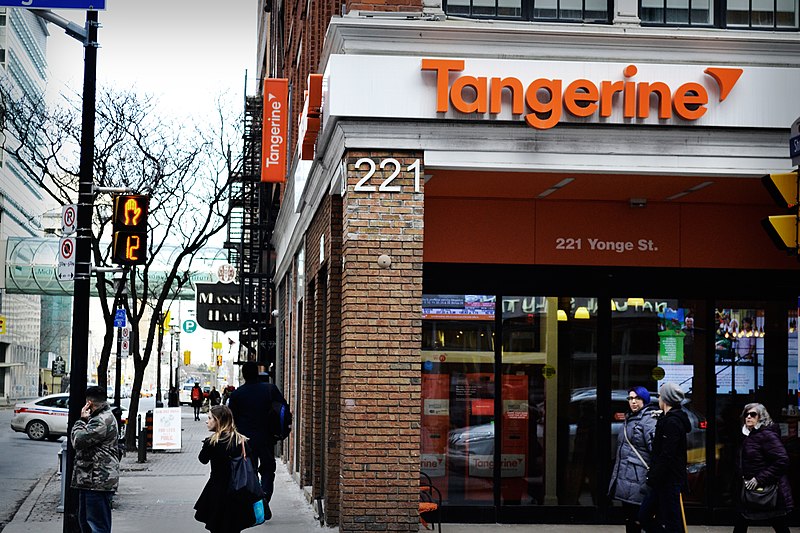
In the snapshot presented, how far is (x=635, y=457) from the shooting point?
11.2m

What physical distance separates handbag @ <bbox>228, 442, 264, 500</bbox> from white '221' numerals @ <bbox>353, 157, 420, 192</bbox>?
10.9 feet

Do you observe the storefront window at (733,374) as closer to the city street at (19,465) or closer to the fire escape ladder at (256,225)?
the city street at (19,465)

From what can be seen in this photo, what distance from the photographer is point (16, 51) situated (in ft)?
331

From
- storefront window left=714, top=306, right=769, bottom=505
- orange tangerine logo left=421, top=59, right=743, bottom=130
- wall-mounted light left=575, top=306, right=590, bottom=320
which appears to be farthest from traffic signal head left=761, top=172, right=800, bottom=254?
storefront window left=714, top=306, right=769, bottom=505

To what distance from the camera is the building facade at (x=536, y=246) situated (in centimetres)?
1207

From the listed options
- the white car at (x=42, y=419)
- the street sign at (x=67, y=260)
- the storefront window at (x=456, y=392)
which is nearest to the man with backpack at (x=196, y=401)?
the white car at (x=42, y=419)

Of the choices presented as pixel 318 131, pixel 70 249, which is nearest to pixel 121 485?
pixel 70 249

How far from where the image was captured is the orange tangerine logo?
39.6 feet

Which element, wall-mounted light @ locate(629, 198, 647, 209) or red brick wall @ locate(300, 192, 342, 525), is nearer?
red brick wall @ locate(300, 192, 342, 525)

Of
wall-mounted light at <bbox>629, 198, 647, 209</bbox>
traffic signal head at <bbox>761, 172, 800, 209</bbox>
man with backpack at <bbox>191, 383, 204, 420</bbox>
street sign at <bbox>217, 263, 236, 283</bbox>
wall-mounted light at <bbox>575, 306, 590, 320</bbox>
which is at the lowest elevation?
man with backpack at <bbox>191, 383, 204, 420</bbox>

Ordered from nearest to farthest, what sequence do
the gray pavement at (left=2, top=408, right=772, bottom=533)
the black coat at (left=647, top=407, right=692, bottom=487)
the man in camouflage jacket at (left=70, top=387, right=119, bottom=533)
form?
1. the black coat at (left=647, top=407, right=692, bottom=487)
2. the man in camouflage jacket at (left=70, top=387, right=119, bottom=533)
3. the gray pavement at (left=2, top=408, right=772, bottom=533)

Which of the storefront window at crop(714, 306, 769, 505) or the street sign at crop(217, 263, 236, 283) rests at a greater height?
the street sign at crop(217, 263, 236, 283)

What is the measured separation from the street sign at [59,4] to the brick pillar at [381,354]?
3.71m

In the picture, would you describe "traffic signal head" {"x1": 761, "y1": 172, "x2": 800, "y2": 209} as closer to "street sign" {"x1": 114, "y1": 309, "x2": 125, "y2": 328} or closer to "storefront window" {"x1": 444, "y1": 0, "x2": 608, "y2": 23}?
"storefront window" {"x1": 444, "y1": 0, "x2": 608, "y2": 23}
